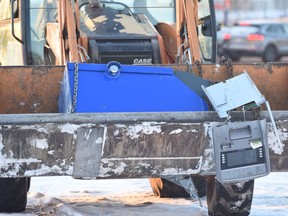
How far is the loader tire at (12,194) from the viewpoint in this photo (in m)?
7.82

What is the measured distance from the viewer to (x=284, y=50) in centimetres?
3569

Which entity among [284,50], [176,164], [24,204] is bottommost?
[284,50]

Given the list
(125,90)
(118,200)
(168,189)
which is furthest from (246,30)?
(125,90)

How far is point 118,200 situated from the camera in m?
8.94

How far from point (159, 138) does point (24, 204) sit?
5.62 ft

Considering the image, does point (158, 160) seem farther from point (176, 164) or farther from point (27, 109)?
point (27, 109)

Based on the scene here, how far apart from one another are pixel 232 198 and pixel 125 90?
1242 millimetres

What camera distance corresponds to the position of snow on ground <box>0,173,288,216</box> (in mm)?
8133

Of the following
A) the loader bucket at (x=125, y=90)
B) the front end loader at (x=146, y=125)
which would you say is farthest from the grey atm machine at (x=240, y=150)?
the loader bucket at (x=125, y=90)

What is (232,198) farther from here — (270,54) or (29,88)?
(270,54)

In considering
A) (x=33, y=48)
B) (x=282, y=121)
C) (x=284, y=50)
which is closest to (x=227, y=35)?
(x=284, y=50)

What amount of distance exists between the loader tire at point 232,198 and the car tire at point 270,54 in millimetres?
27711

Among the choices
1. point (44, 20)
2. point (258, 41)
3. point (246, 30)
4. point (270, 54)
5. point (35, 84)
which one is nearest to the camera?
point (35, 84)

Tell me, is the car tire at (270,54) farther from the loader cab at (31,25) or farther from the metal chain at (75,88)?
the metal chain at (75,88)
